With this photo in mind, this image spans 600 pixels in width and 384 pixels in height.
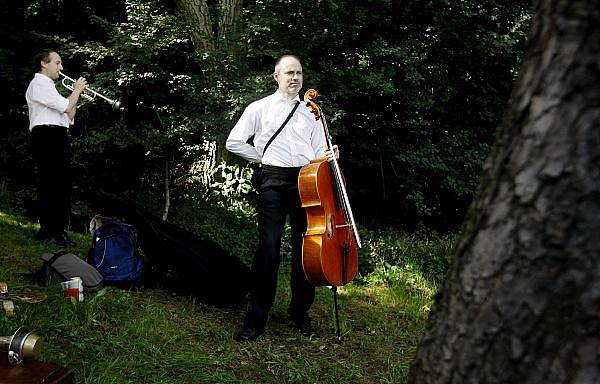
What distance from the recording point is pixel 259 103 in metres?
3.77

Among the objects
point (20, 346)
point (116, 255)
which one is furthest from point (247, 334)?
point (20, 346)

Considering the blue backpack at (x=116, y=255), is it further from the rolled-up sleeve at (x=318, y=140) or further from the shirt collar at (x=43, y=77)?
the rolled-up sleeve at (x=318, y=140)

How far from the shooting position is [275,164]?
366 centimetres

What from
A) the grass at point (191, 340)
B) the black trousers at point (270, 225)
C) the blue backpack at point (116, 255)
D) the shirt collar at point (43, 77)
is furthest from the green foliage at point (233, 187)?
the black trousers at point (270, 225)

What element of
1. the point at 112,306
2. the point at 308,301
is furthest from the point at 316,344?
the point at 112,306

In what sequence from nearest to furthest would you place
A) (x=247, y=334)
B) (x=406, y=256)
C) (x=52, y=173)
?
(x=247, y=334), (x=52, y=173), (x=406, y=256)

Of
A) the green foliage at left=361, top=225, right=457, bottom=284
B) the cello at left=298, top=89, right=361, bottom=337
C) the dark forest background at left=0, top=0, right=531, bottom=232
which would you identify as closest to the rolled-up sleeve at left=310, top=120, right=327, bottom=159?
the cello at left=298, top=89, right=361, bottom=337

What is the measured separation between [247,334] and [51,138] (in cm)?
263

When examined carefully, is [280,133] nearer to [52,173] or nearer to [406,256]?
[52,173]

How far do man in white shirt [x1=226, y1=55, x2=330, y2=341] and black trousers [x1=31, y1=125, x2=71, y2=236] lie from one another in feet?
6.80

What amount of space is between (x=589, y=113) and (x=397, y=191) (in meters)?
7.18

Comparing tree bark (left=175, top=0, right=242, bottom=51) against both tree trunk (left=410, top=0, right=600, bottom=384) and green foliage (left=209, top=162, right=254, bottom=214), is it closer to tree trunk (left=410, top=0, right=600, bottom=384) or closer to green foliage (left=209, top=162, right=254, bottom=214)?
green foliage (left=209, top=162, right=254, bottom=214)

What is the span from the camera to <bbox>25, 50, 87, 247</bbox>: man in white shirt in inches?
188

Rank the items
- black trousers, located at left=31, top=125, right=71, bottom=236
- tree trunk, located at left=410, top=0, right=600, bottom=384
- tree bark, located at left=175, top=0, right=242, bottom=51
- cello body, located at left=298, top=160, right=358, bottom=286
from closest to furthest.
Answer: tree trunk, located at left=410, top=0, right=600, bottom=384 < cello body, located at left=298, top=160, right=358, bottom=286 < black trousers, located at left=31, top=125, right=71, bottom=236 < tree bark, located at left=175, top=0, right=242, bottom=51
